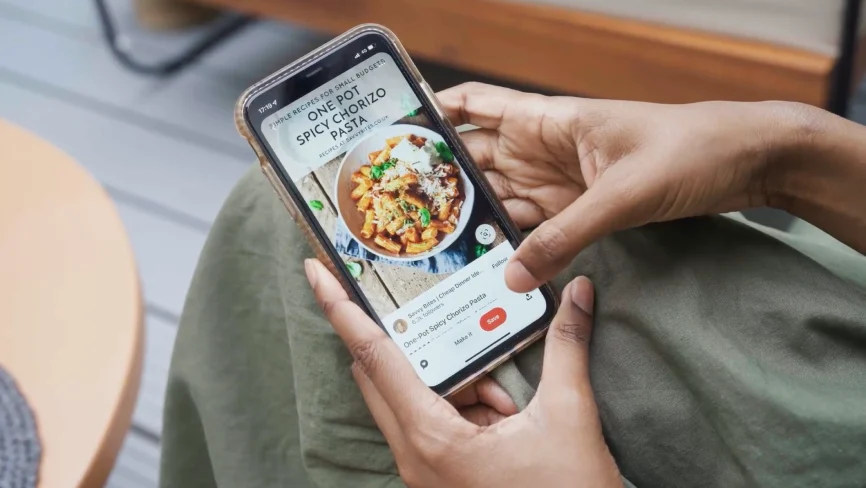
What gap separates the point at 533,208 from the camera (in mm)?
556

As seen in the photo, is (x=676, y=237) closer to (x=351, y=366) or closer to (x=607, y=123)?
(x=607, y=123)

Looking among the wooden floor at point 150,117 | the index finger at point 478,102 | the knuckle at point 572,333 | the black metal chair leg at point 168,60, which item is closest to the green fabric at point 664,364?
the knuckle at point 572,333

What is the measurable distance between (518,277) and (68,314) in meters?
0.34

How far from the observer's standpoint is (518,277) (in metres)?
0.48

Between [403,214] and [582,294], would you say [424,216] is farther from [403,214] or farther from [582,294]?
[582,294]

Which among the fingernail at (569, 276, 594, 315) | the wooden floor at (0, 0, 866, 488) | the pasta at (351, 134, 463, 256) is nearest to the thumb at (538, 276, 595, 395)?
the fingernail at (569, 276, 594, 315)

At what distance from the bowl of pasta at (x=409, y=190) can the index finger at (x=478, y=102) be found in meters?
0.03

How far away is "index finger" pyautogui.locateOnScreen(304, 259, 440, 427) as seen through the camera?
18.5 inches

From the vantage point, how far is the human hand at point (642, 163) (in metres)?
0.45

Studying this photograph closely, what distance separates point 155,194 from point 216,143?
0.44ft

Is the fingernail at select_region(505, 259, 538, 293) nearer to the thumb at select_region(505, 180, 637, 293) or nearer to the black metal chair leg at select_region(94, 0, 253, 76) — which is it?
the thumb at select_region(505, 180, 637, 293)

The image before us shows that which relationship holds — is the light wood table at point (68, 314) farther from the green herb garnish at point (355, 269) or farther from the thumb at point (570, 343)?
the thumb at point (570, 343)

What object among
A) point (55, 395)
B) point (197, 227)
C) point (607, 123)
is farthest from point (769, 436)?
point (197, 227)

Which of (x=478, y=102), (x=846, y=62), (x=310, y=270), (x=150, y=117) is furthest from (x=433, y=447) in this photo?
(x=150, y=117)
